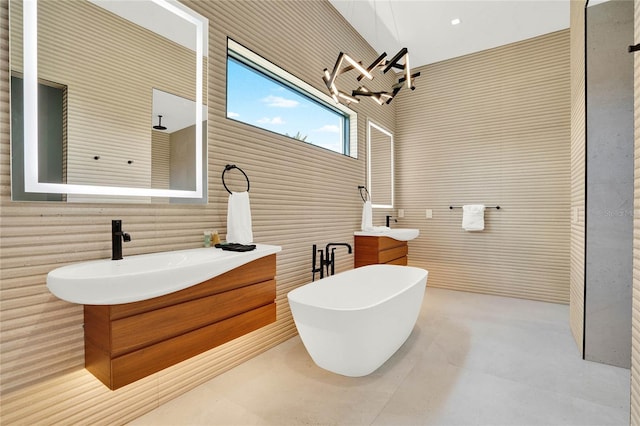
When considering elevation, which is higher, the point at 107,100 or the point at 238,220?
the point at 107,100

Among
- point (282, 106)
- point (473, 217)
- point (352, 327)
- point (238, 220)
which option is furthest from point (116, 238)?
point (473, 217)

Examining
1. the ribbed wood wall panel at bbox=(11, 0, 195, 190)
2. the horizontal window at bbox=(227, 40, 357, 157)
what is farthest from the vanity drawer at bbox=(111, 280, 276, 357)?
the horizontal window at bbox=(227, 40, 357, 157)

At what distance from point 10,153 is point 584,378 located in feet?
11.6

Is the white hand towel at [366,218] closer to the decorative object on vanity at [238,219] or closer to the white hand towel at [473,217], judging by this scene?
the white hand towel at [473,217]

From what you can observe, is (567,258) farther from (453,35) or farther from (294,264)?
(294,264)

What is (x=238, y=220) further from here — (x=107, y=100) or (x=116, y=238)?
(x=107, y=100)

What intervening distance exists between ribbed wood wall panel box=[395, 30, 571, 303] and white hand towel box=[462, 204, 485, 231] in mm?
163

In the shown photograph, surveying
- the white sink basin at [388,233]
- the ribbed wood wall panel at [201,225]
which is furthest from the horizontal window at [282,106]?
the white sink basin at [388,233]

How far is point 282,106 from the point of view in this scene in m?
2.85

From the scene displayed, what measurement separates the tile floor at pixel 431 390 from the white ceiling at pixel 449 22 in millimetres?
3436

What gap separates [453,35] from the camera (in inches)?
148

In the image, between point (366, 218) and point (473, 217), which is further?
point (473, 217)

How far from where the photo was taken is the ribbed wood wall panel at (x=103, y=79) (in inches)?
54.7

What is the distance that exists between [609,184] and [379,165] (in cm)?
248
